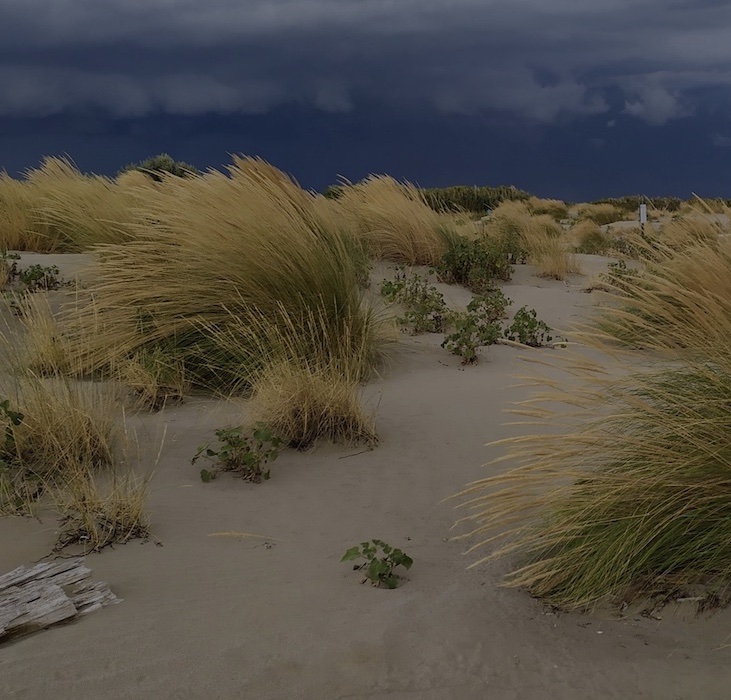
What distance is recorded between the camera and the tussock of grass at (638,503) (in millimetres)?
2711

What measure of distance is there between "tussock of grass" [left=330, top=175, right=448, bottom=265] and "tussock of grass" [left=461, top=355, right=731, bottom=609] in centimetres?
694

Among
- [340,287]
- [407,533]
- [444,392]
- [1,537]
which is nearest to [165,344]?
[340,287]

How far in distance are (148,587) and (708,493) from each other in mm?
2067

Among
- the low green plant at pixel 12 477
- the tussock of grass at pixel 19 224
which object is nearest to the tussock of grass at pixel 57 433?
the low green plant at pixel 12 477

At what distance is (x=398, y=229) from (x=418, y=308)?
274 cm

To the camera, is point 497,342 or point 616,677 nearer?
point 616,677

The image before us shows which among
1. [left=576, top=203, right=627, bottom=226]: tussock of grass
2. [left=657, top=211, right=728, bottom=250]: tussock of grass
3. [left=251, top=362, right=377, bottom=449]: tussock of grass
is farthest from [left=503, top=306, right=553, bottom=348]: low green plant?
[left=576, top=203, right=627, bottom=226]: tussock of grass

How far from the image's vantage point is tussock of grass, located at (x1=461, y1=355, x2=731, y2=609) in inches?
107

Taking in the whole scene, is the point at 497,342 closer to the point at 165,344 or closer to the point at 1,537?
the point at 165,344

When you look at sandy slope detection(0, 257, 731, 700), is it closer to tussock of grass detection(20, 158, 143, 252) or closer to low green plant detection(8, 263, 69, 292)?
low green plant detection(8, 263, 69, 292)

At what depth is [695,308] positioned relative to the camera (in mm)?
3021

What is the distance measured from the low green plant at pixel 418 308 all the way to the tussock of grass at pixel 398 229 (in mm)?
1708

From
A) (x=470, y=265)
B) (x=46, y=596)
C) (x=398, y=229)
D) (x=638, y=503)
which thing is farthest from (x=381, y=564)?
(x=398, y=229)

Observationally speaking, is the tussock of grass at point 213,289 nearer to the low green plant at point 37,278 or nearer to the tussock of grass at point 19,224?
the low green plant at point 37,278
